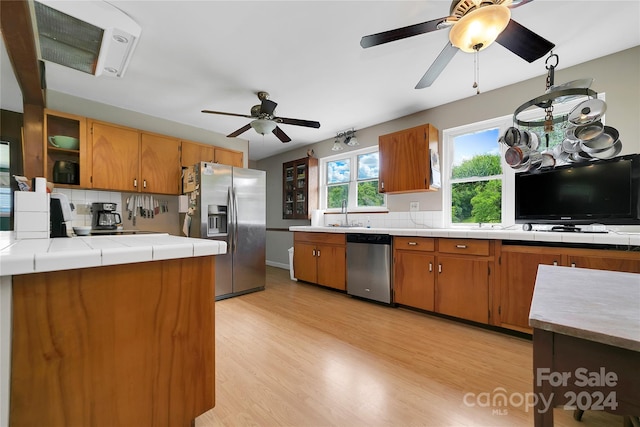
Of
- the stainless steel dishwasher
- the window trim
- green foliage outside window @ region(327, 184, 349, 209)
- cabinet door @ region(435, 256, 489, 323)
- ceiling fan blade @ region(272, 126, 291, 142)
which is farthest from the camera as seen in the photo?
green foliage outside window @ region(327, 184, 349, 209)

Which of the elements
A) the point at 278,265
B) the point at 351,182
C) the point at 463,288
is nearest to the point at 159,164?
the point at 351,182

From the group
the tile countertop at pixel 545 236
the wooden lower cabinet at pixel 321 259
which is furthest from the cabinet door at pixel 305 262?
the tile countertop at pixel 545 236

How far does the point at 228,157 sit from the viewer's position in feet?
14.2

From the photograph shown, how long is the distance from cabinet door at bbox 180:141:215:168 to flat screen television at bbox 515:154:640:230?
4.08m

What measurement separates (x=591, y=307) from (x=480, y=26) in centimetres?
138

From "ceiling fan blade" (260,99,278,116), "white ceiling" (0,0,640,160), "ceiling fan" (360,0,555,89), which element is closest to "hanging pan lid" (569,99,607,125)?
"ceiling fan" (360,0,555,89)

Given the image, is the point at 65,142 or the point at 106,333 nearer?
Answer: the point at 106,333

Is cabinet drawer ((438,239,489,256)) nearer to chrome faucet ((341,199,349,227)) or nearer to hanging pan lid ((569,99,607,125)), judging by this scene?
hanging pan lid ((569,99,607,125))

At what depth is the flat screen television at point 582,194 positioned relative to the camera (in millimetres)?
2025

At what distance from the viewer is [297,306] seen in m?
3.08

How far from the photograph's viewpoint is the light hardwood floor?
4.45ft

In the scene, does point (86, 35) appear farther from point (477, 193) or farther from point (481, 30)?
point (477, 193)

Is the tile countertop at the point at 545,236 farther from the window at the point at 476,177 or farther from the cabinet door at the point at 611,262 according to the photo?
the window at the point at 476,177

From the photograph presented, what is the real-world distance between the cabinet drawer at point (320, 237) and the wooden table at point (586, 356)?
9.32 feet
